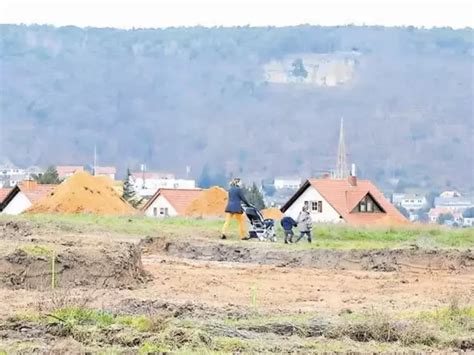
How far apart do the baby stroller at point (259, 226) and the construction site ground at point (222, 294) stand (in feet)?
5.13

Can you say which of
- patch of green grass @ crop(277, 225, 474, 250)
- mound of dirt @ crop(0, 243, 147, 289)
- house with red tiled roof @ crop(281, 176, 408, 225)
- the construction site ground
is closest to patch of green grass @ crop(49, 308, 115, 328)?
the construction site ground

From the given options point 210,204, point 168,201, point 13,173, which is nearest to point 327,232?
point 210,204

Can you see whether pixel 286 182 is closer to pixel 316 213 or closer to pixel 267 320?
pixel 316 213

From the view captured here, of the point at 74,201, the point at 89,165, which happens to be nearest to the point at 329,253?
the point at 74,201

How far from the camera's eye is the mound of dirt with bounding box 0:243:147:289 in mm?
19766

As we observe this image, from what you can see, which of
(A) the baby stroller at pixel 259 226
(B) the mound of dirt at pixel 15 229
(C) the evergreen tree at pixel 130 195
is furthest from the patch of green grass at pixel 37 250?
(C) the evergreen tree at pixel 130 195

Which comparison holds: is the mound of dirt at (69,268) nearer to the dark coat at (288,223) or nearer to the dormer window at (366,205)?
the dark coat at (288,223)

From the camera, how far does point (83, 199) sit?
57.8 meters

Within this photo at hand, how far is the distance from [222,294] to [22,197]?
52.3 meters

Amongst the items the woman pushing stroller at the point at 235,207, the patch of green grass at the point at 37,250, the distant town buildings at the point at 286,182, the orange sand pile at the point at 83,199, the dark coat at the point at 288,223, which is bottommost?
the patch of green grass at the point at 37,250

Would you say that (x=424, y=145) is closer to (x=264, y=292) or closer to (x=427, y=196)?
(x=427, y=196)

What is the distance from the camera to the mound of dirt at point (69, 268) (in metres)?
19.8

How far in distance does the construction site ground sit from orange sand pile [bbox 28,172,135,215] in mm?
20201

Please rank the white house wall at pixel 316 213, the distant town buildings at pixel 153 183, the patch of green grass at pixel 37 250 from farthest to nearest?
the distant town buildings at pixel 153 183 < the white house wall at pixel 316 213 < the patch of green grass at pixel 37 250
